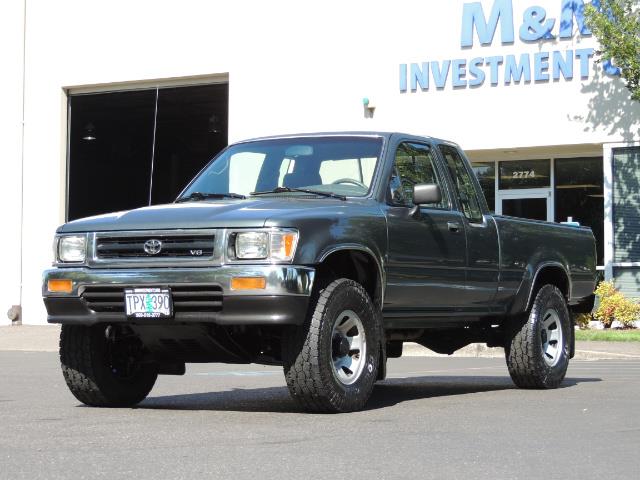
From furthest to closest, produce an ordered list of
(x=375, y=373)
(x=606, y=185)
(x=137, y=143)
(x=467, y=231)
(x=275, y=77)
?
(x=137, y=143) < (x=275, y=77) < (x=606, y=185) < (x=467, y=231) < (x=375, y=373)

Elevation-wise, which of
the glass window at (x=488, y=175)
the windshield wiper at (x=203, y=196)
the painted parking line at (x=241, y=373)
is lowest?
the painted parking line at (x=241, y=373)

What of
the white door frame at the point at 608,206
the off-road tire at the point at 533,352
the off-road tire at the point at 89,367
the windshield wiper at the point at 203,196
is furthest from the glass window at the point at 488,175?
the off-road tire at the point at 89,367

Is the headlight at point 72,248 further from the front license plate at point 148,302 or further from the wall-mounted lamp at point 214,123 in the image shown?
the wall-mounted lamp at point 214,123

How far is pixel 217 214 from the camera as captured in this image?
8.52m

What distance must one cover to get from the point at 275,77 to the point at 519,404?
17529 millimetres

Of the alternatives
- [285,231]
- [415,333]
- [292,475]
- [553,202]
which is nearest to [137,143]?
[553,202]

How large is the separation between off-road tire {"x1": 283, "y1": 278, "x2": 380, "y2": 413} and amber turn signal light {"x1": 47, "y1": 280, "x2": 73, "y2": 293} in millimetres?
1529

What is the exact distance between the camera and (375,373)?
29.3ft

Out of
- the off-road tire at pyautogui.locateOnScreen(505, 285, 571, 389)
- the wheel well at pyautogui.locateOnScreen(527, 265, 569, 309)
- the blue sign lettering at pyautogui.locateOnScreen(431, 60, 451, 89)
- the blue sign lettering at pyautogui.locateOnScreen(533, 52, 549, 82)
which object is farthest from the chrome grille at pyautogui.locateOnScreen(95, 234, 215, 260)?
the blue sign lettering at pyautogui.locateOnScreen(431, 60, 451, 89)

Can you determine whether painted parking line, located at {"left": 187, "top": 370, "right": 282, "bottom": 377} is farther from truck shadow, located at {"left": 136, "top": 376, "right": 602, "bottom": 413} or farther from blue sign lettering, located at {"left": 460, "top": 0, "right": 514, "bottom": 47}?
blue sign lettering, located at {"left": 460, "top": 0, "right": 514, "bottom": 47}

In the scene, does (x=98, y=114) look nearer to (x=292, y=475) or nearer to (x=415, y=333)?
(x=415, y=333)

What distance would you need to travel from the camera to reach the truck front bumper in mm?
8133

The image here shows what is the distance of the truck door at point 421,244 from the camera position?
9.33 m

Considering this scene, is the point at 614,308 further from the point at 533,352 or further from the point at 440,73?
the point at 533,352
